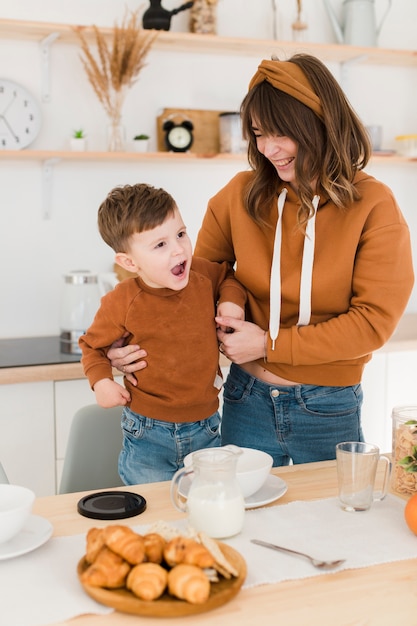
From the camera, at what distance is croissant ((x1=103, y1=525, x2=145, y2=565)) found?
996 millimetres

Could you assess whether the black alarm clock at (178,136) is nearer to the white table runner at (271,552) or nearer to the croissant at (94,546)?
the white table runner at (271,552)

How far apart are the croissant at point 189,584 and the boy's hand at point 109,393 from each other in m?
0.63

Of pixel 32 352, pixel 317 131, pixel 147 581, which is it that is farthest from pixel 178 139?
pixel 147 581

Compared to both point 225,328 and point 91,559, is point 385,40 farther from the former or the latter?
point 91,559

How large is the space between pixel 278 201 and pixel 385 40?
2.17 metres

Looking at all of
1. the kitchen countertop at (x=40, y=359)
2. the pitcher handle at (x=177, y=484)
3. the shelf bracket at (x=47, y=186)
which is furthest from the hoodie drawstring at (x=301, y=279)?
the shelf bracket at (x=47, y=186)

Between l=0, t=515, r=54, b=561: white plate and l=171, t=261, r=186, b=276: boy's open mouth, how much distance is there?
56 cm

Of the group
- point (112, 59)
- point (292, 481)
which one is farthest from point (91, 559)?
point (112, 59)

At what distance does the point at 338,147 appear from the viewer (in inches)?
64.8

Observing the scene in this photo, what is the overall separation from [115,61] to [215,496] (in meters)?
2.15

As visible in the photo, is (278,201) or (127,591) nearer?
(127,591)

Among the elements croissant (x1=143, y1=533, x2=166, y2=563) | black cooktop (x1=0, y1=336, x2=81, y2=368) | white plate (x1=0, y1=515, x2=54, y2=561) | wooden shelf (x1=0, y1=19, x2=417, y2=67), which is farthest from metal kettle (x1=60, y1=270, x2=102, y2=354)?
croissant (x1=143, y1=533, x2=166, y2=563)

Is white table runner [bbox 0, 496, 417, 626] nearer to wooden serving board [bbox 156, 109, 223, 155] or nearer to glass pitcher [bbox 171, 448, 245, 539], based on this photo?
glass pitcher [bbox 171, 448, 245, 539]

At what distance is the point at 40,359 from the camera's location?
2615 mm
